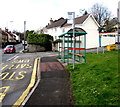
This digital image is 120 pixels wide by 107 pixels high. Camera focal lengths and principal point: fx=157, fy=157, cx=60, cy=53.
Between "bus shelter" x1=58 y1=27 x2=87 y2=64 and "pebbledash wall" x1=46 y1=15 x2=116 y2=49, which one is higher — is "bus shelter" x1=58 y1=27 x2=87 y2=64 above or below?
below

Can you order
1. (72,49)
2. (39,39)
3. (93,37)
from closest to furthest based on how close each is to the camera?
(72,49)
(39,39)
(93,37)

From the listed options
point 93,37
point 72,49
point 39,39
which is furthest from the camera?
point 93,37

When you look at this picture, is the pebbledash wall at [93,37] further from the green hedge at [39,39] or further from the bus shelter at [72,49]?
the bus shelter at [72,49]

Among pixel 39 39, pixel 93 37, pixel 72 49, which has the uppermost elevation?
pixel 93 37

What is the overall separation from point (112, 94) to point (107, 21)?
52.5m

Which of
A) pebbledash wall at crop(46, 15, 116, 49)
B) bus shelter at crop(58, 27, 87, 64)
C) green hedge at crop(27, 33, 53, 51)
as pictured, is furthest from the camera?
pebbledash wall at crop(46, 15, 116, 49)

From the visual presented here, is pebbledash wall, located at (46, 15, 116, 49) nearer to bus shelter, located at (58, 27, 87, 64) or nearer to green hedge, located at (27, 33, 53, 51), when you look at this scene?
green hedge, located at (27, 33, 53, 51)

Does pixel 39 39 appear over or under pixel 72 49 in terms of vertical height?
over

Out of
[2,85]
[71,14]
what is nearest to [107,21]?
[71,14]

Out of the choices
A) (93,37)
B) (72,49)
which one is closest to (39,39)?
(93,37)

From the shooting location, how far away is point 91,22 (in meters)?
35.9

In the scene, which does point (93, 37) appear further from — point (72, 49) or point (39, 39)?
point (72, 49)

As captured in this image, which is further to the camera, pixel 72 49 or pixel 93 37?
pixel 93 37

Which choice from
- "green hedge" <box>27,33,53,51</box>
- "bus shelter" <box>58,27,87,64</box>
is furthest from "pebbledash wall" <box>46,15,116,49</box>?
"bus shelter" <box>58,27,87,64</box>
